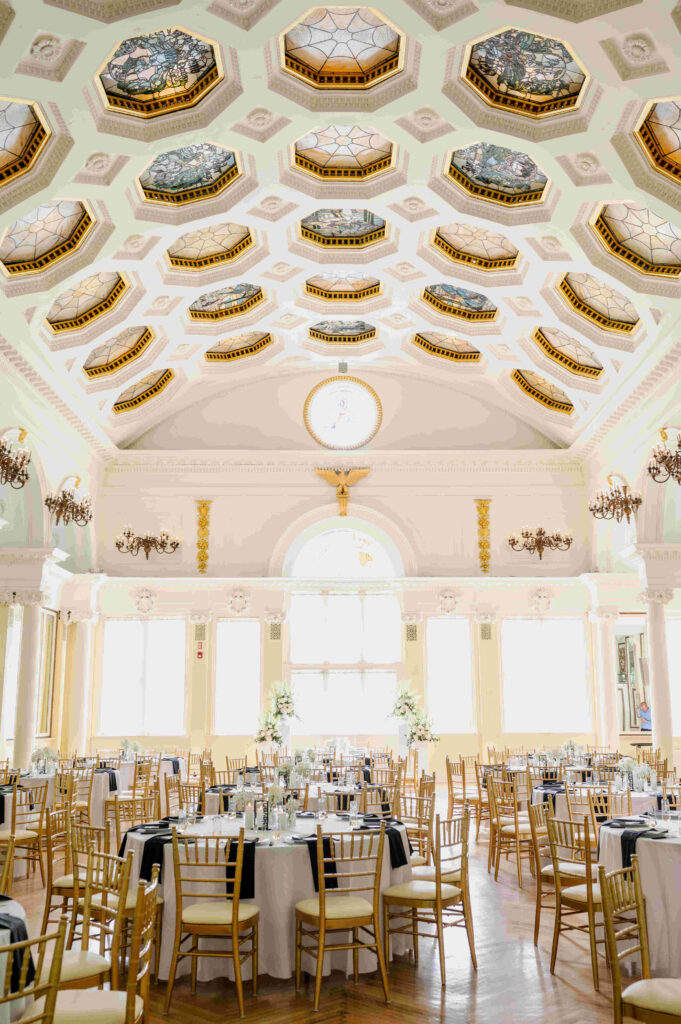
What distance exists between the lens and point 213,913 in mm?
5637

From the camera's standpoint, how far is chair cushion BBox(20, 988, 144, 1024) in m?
3.94

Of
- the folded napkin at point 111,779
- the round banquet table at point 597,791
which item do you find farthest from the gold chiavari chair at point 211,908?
the folded napkin at point 111,779

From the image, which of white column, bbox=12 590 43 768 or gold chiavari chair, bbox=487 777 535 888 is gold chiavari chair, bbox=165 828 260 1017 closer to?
gold chiavari chair, bbox=487 777 535 888

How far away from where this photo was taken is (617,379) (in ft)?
49.9

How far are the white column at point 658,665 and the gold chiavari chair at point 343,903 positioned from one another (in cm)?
1050

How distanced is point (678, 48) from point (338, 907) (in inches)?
332

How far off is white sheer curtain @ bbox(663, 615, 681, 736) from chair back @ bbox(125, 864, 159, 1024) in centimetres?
1678

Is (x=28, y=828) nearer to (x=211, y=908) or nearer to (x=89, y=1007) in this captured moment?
(x=211, y=908)

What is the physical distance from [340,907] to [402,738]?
1282 centimetres

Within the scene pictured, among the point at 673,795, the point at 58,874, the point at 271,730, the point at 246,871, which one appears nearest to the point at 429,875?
the point at 246,871

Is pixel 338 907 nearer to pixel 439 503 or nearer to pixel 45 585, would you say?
pixel 45 585

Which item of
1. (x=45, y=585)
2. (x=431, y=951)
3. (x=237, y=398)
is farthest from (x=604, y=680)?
(x=431, y=951)

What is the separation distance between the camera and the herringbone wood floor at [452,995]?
529 cm

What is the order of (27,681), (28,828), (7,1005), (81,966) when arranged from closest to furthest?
(7,1005)
(81,966)
(28,828)
(27,681)
